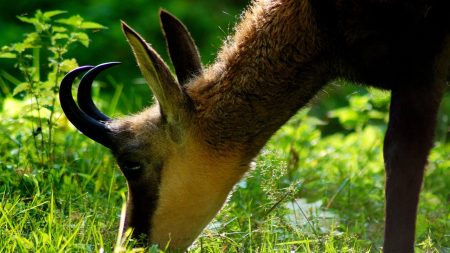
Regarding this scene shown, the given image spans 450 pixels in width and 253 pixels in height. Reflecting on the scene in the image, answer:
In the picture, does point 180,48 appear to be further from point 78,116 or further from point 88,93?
point 78,116

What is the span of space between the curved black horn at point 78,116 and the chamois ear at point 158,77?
0.34 m

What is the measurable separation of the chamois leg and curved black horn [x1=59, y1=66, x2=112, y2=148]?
1.54 meters

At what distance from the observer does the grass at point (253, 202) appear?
17.6ft

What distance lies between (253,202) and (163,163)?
1.13 meters

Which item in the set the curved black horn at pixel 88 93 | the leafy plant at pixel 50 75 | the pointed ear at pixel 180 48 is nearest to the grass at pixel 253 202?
the leafy plant at pixel 50 75

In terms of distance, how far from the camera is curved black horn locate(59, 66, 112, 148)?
538 cm

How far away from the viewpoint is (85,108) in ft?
18.3

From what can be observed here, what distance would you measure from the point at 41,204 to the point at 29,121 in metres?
1.52

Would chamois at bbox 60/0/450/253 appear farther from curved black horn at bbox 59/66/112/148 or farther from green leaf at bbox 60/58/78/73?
green leaf at bbox 60/58/78/73

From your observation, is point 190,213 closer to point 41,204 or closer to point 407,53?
point 41,204

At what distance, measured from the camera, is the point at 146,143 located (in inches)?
217

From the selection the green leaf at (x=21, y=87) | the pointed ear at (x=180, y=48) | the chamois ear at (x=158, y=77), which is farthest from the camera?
the green leaf at (x=21, y=87)

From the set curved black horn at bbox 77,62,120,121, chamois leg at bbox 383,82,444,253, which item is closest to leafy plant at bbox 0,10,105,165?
curved black horn at bbox 77,62,120,121

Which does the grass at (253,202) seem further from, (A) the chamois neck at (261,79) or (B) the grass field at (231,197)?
(A) the chamois neck at (261,79)
